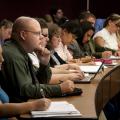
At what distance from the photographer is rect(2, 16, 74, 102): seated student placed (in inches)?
101

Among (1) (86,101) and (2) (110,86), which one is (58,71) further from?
(1) (86,101)

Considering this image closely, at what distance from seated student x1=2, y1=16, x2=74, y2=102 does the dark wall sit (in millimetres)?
6300

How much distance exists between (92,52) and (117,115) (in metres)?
1.90

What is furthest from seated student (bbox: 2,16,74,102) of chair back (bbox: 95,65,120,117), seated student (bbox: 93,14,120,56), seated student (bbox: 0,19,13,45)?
seated student (bbox: 93,14,120,56)

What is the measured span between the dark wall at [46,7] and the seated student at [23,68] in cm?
630

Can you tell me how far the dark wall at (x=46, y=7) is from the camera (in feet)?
30.1

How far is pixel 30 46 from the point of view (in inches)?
111

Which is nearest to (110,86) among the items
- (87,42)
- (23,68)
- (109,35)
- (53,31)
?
(53,31)

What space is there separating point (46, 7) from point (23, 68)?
7321 mm

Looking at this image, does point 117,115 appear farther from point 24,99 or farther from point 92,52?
point 92,52

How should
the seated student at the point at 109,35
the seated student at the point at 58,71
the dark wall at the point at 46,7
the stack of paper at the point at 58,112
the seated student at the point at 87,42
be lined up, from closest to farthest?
the stack of paper at the point at 58,112
the seated student at the point at 58,71
the seated student at the point at 87,42
the seated student at the point at 109,35
the dark wall at the point at 46,7

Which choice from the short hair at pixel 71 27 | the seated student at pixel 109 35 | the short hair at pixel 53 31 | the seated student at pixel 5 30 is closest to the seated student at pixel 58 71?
the short hair at pixel 53 31

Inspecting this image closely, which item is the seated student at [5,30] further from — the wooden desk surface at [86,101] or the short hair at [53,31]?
the wooden desk surface at [86,101]

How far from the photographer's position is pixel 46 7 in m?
9.80
